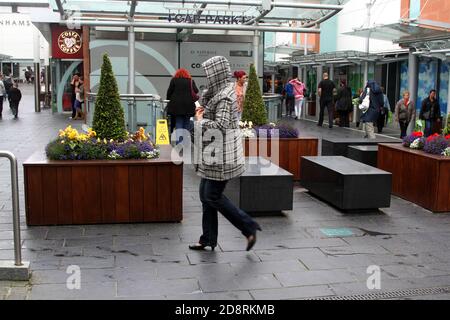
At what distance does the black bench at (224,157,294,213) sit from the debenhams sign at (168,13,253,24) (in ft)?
26.4

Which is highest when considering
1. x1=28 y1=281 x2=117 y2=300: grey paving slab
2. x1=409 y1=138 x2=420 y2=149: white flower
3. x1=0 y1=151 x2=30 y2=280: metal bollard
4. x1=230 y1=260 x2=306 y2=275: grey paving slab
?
x1=409 y1=138 x2=420 y2=149: white flower

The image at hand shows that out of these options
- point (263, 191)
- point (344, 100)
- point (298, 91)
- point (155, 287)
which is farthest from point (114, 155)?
point (298, 91)

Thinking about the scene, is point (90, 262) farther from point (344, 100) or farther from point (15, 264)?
point (344, 100)

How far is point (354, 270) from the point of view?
5.57 m

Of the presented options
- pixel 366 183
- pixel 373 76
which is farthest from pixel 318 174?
pixel 373 76

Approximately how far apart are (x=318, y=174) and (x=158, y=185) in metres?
2.68

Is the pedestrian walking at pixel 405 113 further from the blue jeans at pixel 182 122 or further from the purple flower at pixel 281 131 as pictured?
the purple flower at pixel 281 131

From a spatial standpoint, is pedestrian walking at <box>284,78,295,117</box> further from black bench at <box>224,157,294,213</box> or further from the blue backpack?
black bench at <box>224,157,294,213</box>

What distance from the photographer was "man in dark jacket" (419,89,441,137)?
16.2 meters

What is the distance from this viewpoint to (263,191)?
750 centimetres

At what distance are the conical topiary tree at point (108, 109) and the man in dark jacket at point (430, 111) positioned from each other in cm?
1109

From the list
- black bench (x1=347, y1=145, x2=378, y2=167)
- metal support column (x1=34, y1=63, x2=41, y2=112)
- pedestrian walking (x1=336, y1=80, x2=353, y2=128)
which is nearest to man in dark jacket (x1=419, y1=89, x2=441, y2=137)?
pedestrian walking (x1=336, y1=80, x2=353, y2=128)

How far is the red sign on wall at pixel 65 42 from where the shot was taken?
22.7 m
